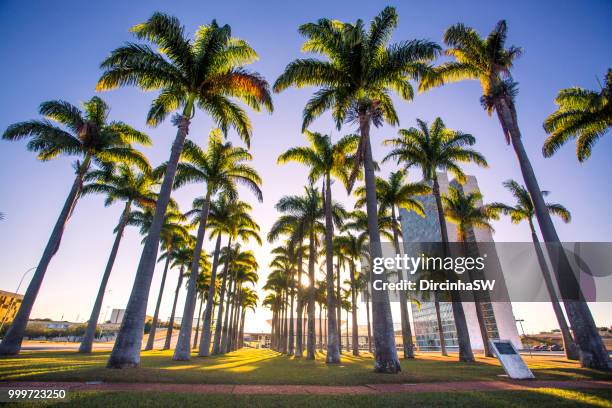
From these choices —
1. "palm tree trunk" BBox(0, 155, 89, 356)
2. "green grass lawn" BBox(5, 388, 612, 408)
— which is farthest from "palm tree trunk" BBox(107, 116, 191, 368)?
"palm tree trunk" BBox(0, 155, 89, 356)

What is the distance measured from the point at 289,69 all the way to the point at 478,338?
67040 millimetres

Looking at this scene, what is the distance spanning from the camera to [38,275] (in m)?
15.8

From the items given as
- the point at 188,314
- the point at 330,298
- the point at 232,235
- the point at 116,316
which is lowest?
the point at 188,314

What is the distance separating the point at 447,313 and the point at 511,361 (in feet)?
219

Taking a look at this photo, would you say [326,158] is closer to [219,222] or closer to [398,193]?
[398,193]

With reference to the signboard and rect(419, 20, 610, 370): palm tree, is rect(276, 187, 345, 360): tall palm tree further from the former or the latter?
the signboard

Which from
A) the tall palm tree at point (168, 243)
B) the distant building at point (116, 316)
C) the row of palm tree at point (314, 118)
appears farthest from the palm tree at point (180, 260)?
the distant building at point (116, 316)

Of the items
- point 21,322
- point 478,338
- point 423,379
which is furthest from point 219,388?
point 478,338

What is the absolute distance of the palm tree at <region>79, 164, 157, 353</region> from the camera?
2241cm

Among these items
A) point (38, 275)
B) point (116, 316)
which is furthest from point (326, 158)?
point (116, 316)

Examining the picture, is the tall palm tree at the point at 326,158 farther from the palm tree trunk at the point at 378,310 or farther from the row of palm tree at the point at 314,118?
the palm tree trunk at the point at 378,310

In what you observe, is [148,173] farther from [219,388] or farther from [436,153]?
[436,153]

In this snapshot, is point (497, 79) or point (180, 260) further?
point (180, 260)

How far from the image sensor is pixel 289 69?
15.5 m
